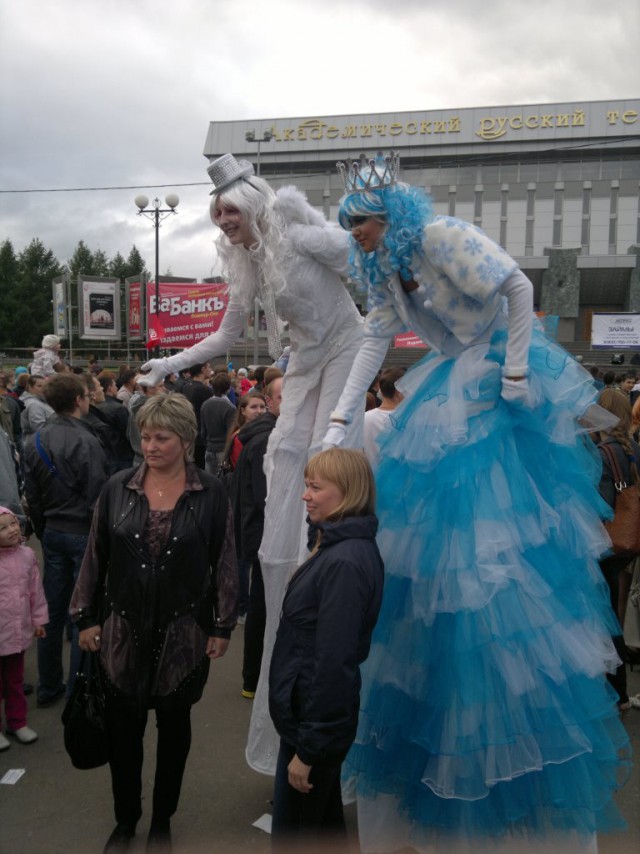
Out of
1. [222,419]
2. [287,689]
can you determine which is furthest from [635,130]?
[287,689]

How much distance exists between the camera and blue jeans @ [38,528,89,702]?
4328 mm

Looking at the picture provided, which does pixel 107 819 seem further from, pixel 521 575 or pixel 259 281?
pixel 259 281

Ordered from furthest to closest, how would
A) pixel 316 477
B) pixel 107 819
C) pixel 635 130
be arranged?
1. pixel 635 130
2. pixel 107 819
3. pixel 316 477

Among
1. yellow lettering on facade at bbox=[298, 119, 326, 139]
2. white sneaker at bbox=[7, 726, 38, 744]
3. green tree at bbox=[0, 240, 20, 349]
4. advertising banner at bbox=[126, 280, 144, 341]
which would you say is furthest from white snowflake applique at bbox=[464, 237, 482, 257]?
green tree at bbox=[0, 240, 20, 349]

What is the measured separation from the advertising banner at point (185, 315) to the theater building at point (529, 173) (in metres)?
24.9

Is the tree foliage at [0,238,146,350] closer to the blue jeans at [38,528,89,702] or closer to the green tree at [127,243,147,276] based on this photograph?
the green tree at [127,243,147,276]

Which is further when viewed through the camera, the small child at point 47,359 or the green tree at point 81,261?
the green tree at point 81,261

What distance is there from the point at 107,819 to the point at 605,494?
3044 mm

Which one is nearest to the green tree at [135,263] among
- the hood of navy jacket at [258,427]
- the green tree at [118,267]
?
the green tree at [118,267]

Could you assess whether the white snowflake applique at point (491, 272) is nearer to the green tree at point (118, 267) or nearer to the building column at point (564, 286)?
the building column at point (564, 286)

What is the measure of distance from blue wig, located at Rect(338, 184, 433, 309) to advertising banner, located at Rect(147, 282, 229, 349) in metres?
13.5

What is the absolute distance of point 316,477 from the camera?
7.89 ft

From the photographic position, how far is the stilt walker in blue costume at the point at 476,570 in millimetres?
2383

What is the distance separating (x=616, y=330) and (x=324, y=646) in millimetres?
18368
